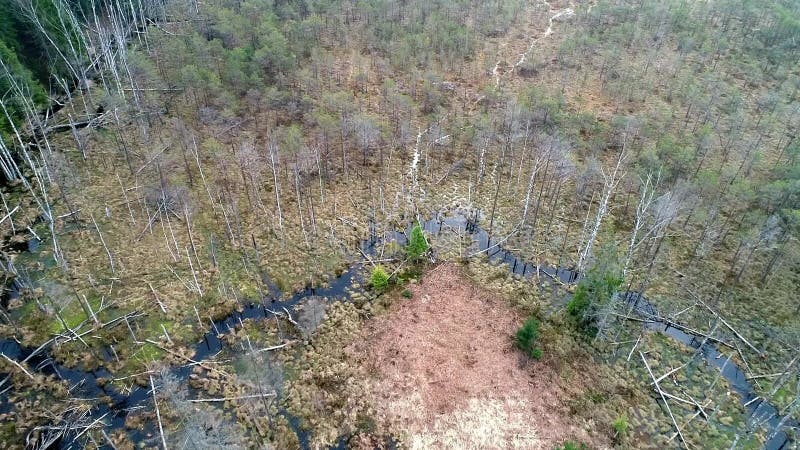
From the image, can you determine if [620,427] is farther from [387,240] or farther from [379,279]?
[387,240]

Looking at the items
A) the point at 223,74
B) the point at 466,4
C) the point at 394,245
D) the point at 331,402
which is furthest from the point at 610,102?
the point at 331,402

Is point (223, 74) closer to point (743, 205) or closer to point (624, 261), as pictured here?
point (624, 261)

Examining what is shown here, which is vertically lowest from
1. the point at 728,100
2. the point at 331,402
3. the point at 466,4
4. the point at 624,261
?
the point at 331,402

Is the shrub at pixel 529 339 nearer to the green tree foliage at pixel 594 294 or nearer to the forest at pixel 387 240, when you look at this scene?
the forest at pixel 387 240

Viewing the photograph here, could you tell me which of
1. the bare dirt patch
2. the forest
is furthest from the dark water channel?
the bare dirt patch

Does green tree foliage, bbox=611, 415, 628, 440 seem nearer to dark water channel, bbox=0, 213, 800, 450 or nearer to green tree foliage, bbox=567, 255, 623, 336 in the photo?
green tree foliage, bbox=567, 255, 623, 336

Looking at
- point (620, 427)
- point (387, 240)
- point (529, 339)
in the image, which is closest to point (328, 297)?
point (387, 240)

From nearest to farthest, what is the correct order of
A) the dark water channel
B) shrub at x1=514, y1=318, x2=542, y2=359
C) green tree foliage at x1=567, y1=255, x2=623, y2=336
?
the dark water channel
green tree foliage at x1=567, y1=255, x2=623, y2=336
shrub at x1=514, y1=318, x2=542, y2=359
